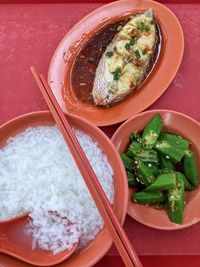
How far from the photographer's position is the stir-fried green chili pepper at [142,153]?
1.68 meters

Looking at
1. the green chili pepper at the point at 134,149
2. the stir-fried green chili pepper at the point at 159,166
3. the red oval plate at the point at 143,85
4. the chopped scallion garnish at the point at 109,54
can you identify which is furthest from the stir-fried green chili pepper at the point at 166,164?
the chopped scallion garnish at the point at 109,54

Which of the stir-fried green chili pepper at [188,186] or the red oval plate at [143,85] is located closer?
the stir-fried green chili pepper at [188,186]

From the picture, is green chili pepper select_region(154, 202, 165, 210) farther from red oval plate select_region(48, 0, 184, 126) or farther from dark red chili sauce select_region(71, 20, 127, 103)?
A: dark red chili sauce select_region(71, 20, 127, 103)

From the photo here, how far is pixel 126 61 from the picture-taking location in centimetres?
188

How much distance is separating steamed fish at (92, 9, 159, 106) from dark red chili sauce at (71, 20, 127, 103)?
0.04 m

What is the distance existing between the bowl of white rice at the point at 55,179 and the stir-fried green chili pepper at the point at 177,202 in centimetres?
→ 27

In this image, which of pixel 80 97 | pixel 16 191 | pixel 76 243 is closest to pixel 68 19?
pixel 80 97

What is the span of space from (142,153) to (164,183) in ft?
0.51

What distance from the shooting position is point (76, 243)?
1.40m

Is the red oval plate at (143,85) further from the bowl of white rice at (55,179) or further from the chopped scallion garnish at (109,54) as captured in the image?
the bowl of white rice at (55,179)

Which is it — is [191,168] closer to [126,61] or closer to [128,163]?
[128,163]

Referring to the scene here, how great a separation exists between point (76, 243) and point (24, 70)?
897 mm

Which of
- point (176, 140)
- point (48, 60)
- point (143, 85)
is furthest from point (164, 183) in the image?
point (48, 60)

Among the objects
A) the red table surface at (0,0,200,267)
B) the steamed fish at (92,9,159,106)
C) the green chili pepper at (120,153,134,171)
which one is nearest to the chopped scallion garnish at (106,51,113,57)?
the steamed fish at (92,9,159,106)
